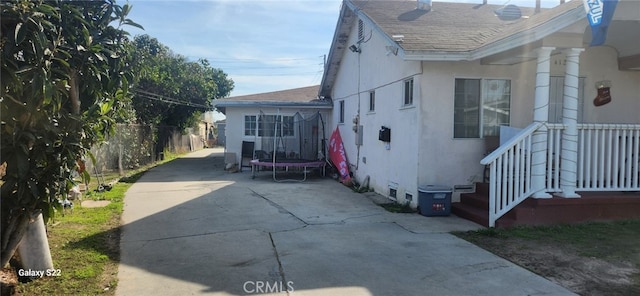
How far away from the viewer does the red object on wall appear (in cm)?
1305

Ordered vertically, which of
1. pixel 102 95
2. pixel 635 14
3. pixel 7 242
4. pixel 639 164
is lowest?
pixel 7 242

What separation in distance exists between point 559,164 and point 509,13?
585 centimetres

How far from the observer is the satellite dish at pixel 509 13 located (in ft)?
36.8

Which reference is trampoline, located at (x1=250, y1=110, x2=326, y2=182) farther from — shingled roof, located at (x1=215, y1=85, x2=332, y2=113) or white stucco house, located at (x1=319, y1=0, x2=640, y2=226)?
white stucco house, located at (x1=319, y1=0, x2=640, y2=226)

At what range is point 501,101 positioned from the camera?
8461 millimetres

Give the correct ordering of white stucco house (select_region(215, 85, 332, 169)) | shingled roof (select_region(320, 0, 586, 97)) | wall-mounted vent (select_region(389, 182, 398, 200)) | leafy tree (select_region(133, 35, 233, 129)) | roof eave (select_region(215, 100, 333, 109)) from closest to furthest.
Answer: shingled roof (select_region(320, 0, 586, 97)) → wall-mounted vent (select_region(389, 182, 398, 200)) → roof eave (select_region(215, 100, 333, 109)) → white stucco house (select_region(215, 85, 332, 169)) → leafy tree (select_region(133, 35, 233, 129))

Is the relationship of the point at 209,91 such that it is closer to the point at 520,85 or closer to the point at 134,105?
the point at 134,105

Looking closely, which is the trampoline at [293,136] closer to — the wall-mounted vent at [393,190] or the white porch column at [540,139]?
the wall-mounted vent at [393,190]

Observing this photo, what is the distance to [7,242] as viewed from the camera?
4.11 m

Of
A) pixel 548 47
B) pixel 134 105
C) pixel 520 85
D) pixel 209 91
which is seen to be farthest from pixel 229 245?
pixel 209 91

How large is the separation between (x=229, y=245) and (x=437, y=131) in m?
4.47

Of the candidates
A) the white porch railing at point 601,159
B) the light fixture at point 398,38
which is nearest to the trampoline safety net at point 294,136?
the light fixture at point 398,38

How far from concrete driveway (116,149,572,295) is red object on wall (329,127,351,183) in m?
3.58

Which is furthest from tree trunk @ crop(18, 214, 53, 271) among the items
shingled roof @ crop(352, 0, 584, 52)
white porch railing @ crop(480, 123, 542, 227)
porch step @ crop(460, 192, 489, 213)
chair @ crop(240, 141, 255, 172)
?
chair @ crop(240, 141, 255, 172)
